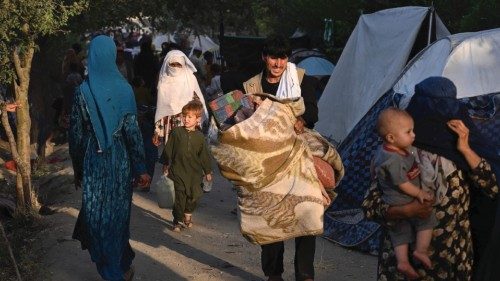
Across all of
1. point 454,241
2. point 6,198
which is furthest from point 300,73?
point 6,198

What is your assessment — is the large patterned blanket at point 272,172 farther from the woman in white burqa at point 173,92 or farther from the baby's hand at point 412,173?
the woman in white burqa at point 173,92

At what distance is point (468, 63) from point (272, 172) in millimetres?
3547

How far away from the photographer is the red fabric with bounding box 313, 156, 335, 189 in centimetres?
656

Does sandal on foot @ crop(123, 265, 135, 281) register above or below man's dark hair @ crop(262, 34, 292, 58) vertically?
below

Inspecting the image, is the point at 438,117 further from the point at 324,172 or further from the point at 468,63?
the point at 468,63

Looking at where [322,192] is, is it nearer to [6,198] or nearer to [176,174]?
[176,174]

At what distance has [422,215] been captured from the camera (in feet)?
15.4

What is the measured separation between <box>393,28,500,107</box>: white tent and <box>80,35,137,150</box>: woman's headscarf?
3.21 meters

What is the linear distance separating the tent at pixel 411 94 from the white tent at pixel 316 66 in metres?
7.62

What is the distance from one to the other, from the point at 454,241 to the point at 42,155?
36.8ft

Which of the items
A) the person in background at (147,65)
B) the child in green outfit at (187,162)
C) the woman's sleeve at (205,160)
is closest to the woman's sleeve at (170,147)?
the child in green outfit at (187,162)

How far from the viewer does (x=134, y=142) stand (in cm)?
708

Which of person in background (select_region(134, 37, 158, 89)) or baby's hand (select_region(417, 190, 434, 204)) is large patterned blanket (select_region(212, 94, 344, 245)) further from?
person in background (select_region(134, 37, 158, 89))

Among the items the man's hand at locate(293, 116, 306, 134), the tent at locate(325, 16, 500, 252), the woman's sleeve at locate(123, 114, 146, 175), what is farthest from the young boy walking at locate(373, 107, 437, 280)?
the tent at locate(325, 16, 500, 252)
